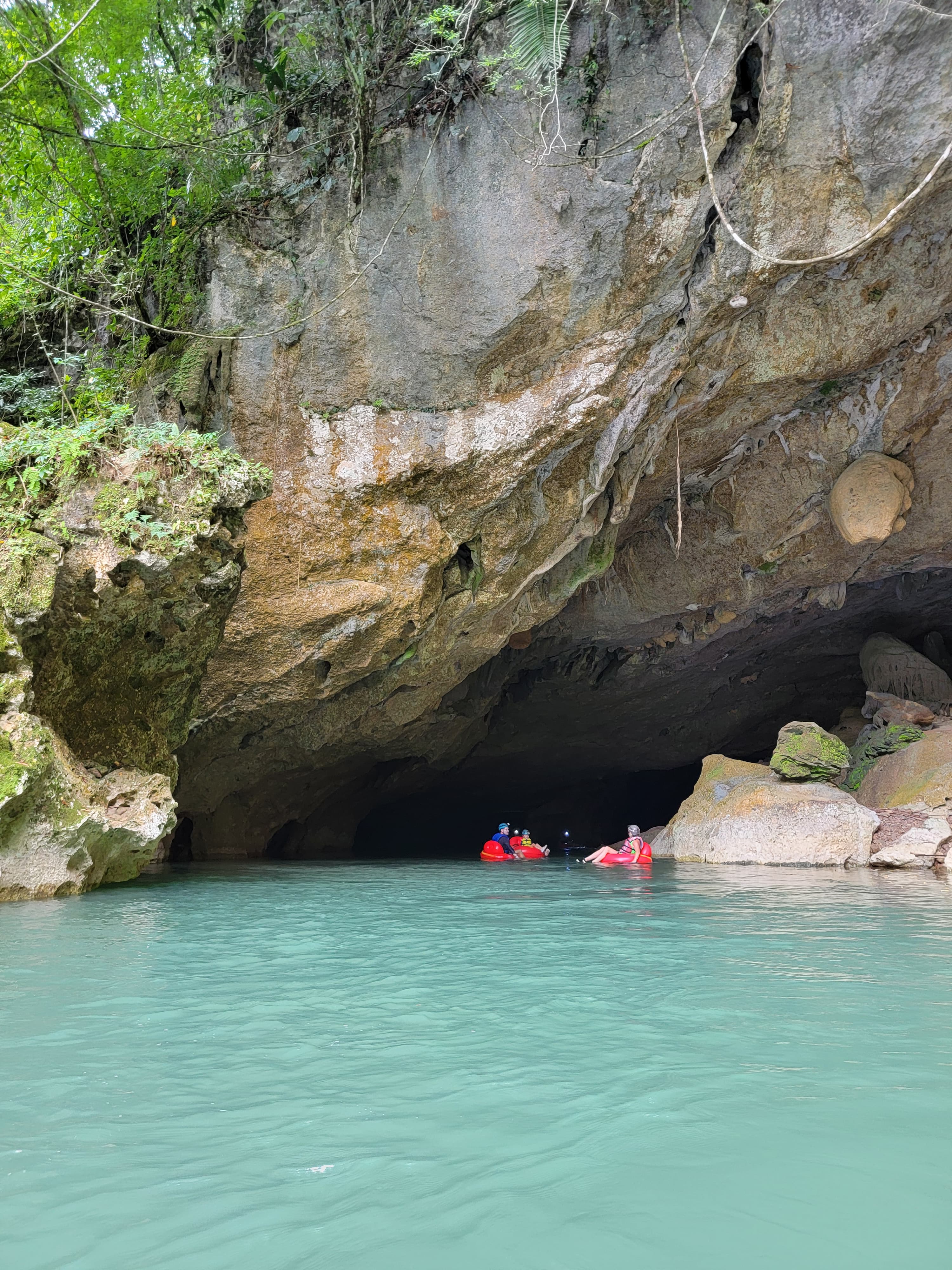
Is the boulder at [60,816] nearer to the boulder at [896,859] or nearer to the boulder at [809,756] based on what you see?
the boulder at [896,859]

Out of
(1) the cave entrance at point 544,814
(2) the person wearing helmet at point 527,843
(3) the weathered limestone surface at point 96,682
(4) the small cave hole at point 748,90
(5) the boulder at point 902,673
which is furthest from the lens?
(1) the cave entrance at point 544,814

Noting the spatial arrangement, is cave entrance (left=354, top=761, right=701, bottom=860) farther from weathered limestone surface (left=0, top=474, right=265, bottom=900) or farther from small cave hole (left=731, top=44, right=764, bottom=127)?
small cave hole (left=731, top=44, right=764, bottom=127)

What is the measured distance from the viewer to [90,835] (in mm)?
7434

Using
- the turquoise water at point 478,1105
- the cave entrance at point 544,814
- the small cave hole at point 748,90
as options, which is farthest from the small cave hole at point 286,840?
the small cave hole at point 748,90

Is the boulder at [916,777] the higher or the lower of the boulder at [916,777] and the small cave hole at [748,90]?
the lower

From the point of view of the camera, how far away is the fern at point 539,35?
277 inches

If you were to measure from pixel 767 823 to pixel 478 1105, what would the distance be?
30.9 feet

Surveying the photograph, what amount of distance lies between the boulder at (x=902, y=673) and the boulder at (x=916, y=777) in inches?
109

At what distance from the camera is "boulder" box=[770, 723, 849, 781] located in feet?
38.8

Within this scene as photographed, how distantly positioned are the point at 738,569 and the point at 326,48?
8.25 meters

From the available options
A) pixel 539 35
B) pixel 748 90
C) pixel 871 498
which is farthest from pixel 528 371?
pixel 871 498

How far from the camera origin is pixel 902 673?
1529cm

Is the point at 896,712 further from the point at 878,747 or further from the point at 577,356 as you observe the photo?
the point at 577,356

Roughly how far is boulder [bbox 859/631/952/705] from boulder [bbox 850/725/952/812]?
2764 mm
